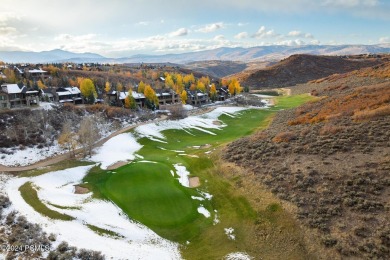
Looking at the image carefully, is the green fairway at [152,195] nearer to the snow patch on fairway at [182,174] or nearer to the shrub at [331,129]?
the snow patch on fairway at [182,174]

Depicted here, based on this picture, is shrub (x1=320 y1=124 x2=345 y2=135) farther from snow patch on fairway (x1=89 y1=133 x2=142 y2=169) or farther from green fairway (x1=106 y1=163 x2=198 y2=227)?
snow patch on fairway (x1=89 y1=133 x2=142 y2=169)

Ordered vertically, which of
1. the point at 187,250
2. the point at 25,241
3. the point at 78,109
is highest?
the point at 78,109

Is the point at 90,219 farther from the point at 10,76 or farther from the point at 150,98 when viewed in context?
the point at 10,76

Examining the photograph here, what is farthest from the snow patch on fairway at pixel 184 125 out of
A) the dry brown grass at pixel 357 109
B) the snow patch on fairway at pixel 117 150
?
the dry brown grass at pixel 357 109

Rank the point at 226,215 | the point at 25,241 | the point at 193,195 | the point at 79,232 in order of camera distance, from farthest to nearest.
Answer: the point at 193,195 < the point at 226,215 < the point at 79,232 < the point at 25,241

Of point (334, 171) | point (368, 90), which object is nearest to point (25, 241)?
point (334, 171)

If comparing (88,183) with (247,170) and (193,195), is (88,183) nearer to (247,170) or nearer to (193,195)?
(193,195)

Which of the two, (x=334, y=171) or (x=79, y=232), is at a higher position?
(x=334, y=171)

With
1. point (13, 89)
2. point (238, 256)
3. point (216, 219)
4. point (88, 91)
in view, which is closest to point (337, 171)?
point (216, 219)
